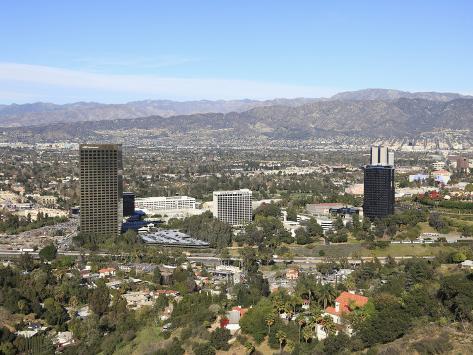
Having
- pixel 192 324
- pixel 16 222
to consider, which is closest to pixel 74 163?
pixel 16 222

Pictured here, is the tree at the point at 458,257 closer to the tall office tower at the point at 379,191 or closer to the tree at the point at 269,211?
the tall office tower at the point at 379,191

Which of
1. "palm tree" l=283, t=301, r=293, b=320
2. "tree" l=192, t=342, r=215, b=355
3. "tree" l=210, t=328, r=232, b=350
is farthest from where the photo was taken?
"palm tree" l=283, t=301, r=293, b=320

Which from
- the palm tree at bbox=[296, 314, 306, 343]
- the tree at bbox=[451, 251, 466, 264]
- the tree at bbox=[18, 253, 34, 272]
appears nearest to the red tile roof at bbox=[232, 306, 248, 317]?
the palm tree at bbox=[296, 314, 306, 343]

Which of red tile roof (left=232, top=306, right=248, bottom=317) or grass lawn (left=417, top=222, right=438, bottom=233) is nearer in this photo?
red tile roof (left=232, top=306, right=248, bottom=317)

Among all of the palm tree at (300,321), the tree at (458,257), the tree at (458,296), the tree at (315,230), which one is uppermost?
the tree at (458,296)

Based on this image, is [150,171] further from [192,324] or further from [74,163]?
[192,324]

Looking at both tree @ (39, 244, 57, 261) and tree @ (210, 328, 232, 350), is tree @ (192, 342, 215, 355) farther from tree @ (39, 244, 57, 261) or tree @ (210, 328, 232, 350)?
tree @ (39, 244, 57, 261)

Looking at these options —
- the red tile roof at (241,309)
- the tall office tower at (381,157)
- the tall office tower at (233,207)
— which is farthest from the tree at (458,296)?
the tall office tower at (381,157)
